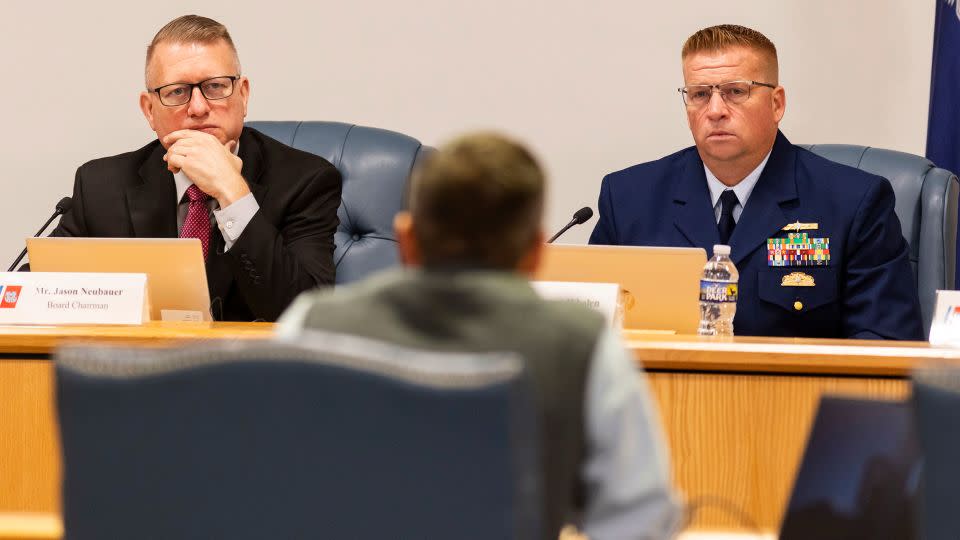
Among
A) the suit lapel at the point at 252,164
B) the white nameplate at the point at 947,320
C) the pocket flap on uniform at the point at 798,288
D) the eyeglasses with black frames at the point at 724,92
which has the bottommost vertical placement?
the pocket flap on uniform at the point at 798,288

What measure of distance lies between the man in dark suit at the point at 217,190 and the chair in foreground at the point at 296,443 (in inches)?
68.9

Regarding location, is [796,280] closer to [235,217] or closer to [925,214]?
[925,214]

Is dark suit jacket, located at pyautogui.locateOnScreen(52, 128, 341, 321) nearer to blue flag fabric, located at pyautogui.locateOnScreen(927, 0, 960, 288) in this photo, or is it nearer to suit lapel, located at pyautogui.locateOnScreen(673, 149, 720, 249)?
suit lapel, located at pyautogui.locateOnScreen(673, 149, 720, 249)

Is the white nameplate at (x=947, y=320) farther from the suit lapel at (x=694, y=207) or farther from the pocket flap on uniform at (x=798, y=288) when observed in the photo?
the suit lapel at (x=694, y=207)

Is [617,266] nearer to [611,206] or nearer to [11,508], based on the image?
[611,206]

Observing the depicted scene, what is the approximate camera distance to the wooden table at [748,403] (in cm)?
192

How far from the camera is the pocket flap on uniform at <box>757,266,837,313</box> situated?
2.87 m

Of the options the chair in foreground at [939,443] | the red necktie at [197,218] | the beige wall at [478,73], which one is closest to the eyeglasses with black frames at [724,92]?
the beige wall at [478,73]

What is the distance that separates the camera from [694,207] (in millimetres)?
3061

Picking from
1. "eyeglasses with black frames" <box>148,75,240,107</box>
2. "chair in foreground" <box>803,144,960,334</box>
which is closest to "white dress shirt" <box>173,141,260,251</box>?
"eyeglasses with black frames" <box>148,75,240,107</box>

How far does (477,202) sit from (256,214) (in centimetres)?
187

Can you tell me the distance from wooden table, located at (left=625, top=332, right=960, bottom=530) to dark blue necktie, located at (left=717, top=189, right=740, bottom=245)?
0.99 meters

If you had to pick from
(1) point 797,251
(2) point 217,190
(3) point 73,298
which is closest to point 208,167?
(2) point 217,190

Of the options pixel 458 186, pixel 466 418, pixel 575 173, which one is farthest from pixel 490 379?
pixel 575 173
